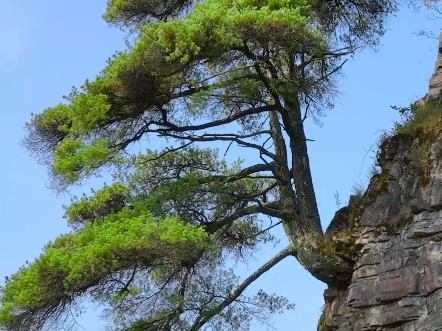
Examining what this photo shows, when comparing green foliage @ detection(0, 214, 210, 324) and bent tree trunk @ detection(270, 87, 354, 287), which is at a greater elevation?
bent tree trunk @ detection(270, 87, 354, 287)

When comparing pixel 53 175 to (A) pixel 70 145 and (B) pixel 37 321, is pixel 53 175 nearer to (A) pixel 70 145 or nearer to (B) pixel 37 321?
(A) pixel 70 145

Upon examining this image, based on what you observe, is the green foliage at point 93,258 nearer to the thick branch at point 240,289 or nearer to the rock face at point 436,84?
the thick branch at point 240,289

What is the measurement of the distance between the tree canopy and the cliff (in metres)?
0.41

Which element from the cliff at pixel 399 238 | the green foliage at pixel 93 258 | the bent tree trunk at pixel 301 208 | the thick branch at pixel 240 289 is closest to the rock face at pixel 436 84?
the cliff at pixel 399 238

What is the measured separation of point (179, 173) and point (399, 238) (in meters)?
2.90

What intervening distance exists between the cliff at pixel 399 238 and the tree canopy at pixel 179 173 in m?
0.41

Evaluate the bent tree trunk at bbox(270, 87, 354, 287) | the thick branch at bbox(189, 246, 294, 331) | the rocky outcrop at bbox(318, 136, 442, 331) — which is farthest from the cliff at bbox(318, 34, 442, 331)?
the thick branch at bbox(189, 246, 294, 331)

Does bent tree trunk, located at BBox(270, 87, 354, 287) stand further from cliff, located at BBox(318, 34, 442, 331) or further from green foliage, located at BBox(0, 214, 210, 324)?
green foliage, located at BBox(0, 214, 210, 324)

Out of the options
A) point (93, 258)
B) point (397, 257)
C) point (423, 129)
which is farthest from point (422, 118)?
point (93, 258)

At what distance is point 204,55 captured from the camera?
7.78 m

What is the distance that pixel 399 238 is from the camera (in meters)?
7.20

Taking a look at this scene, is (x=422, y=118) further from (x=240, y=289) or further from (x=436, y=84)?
(x=240, y=289)

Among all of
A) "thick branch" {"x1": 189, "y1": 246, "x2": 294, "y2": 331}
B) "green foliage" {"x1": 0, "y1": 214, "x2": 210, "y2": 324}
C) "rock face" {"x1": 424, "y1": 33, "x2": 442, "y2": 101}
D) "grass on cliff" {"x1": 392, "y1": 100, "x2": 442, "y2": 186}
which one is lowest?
"green foliage" {"x1": 0, "y1": 214, "x2": 210, "y2": 324}

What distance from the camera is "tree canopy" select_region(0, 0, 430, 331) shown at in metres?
6.69
